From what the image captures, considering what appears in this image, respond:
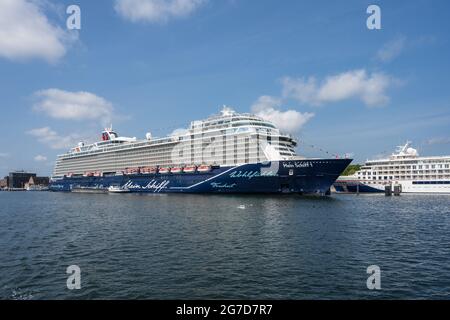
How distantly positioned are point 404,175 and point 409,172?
5.65 feet

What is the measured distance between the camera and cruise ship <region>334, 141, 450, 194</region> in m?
104

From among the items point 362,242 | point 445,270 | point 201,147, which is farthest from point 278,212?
point 201,147

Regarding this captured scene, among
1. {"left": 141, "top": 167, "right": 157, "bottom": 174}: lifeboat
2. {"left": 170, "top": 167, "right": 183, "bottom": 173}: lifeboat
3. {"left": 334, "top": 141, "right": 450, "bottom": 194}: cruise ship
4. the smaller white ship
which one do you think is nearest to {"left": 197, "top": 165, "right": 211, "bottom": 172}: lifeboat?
{"left": 170, "top": 167, "right": 183, "bottom": 173}: lifeboat

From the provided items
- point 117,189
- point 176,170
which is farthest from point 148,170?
point 117,189

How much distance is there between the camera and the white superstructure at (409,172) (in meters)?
104

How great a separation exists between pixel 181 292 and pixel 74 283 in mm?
5219

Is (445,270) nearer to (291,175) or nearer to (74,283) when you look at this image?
(74,283)

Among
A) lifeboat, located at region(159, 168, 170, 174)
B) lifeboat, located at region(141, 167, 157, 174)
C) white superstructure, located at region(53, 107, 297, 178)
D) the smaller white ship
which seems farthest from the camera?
the smaller white ship

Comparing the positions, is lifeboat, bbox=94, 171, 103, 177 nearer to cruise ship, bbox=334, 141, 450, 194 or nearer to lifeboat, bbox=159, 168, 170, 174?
lifeboat, bbox=159, 168, 170, 174

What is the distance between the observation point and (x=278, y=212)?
1638 inches

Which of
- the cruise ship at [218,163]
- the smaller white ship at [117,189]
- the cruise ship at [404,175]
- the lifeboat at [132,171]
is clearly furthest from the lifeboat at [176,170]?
the cruise ship at [404,175]

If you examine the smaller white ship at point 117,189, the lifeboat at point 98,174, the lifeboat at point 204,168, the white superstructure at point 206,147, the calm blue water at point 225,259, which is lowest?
the calm blue water at point 225,259

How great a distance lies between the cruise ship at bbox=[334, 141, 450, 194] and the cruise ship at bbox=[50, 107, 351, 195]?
48.5 meters

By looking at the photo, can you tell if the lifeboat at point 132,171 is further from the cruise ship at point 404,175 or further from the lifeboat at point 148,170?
the cruise ship at point 404,175
